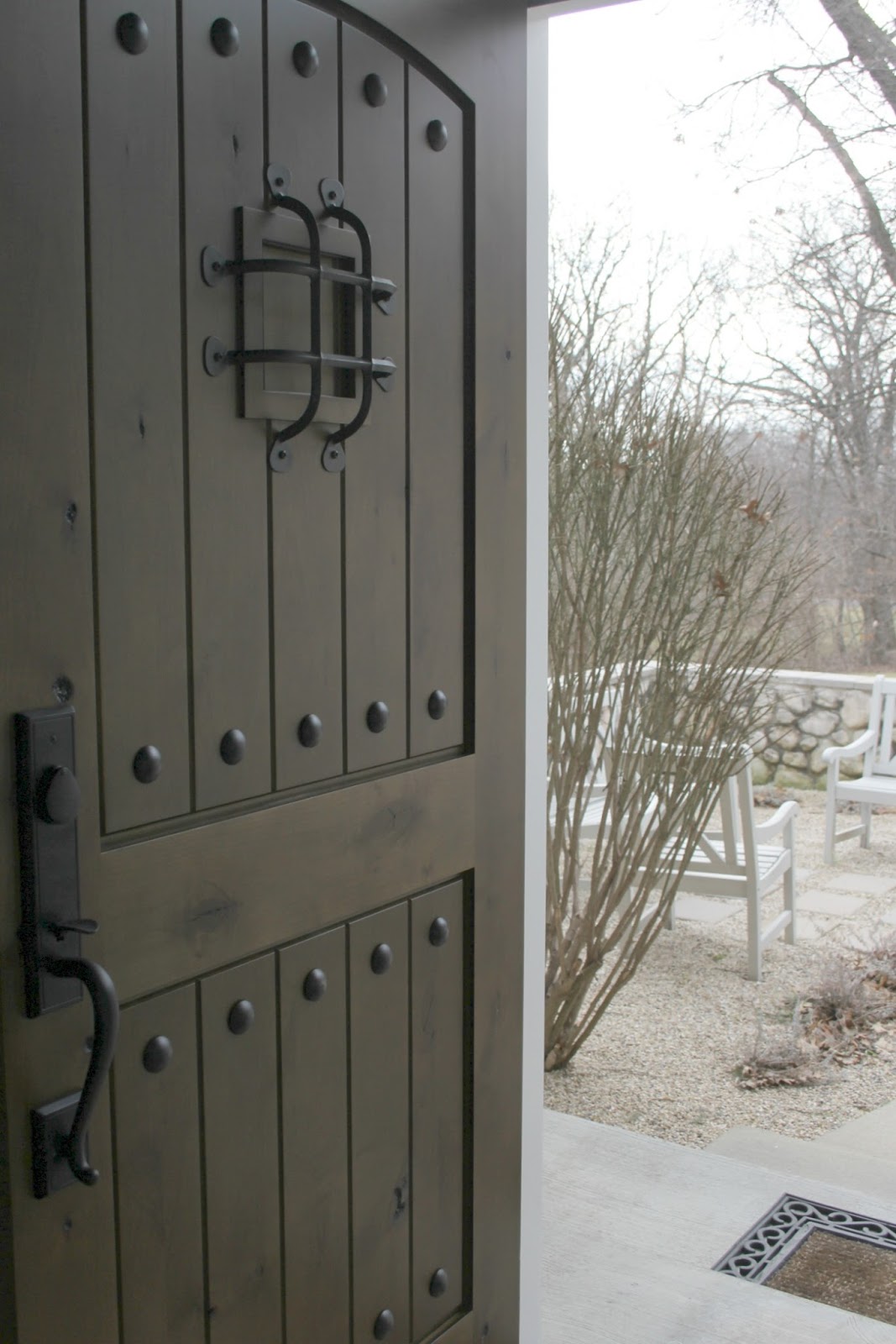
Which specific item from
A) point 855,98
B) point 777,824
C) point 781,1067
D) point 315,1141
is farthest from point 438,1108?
point 855,98

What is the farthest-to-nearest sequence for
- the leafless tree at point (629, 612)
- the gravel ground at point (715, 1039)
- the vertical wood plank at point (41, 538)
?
1. the gravel ground at point (715, 1039)
2. the leafless tree at point (629, 612)
3. the vertical wood plank at point (41, 538)

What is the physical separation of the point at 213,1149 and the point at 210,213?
787 millimetres

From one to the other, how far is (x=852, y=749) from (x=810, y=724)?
66 centimetres

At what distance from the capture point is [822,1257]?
211 cm

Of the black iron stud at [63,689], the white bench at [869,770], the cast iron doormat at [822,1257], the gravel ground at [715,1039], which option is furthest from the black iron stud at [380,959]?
the white bench at [869,770]

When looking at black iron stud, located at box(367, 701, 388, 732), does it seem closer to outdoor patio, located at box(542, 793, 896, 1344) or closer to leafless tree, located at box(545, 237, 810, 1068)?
outdoor patio, located at box(542, 793, 896, 1344)

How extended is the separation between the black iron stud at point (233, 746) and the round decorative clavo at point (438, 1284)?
658 millimetres

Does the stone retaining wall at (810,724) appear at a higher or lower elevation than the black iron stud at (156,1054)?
lower

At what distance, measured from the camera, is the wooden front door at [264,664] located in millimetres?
916

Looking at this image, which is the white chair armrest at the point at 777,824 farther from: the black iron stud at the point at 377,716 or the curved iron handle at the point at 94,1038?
the curved iron handle at the point at 94,1038

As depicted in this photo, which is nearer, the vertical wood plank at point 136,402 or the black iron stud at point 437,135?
the vertical wood plank at point 136,402

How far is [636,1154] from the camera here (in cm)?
249

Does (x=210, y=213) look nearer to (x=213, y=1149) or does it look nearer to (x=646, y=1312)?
(x=213, y=1149)

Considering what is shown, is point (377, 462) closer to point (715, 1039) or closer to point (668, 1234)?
point (668, 1234)
